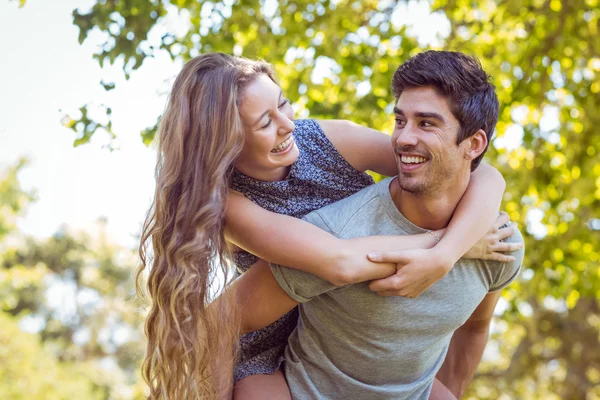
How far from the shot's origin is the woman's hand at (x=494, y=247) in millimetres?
2680

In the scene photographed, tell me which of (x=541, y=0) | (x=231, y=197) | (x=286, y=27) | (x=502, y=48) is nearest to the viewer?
(x=231, y=197)

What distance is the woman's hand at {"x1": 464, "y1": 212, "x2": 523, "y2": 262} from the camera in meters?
2.68

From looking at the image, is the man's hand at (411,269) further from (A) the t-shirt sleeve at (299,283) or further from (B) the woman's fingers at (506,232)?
(B) the woman's fingers at (506,232)

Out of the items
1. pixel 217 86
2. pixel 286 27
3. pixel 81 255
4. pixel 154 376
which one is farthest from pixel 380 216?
pixel 81 255

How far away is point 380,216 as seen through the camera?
2680mm

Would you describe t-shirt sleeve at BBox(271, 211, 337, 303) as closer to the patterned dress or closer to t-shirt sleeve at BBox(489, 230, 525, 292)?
the patterned dress

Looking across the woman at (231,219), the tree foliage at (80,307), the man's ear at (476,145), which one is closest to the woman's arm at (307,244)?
the woman at (231,219)

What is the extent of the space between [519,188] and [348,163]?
3346 millimetres

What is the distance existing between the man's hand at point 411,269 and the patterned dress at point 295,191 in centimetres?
41

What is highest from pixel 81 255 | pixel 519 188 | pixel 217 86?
pixel 217 86

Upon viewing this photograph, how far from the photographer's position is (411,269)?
248 centimetres

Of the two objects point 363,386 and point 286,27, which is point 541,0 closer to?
point 286,27

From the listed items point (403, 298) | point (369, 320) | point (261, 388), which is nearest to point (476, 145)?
point (403, 298)

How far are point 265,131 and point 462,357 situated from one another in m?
1.45
